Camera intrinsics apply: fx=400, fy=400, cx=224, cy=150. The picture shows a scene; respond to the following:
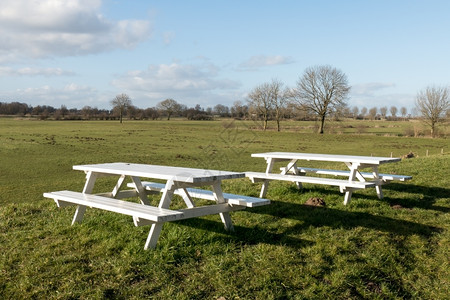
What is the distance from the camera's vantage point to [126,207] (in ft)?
15.5

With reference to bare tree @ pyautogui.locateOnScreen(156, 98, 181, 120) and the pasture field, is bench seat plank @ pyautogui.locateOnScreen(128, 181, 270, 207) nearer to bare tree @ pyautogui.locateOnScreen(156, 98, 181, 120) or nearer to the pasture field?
the pasture field

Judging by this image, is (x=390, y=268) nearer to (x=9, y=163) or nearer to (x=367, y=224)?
(x=367, y=224)

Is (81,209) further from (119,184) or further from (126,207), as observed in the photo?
(126,207)

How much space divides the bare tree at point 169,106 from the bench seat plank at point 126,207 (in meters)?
84.0

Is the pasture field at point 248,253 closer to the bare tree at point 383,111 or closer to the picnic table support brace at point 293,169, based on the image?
the picnic table support brace at point 293,169

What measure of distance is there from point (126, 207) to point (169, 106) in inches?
3559

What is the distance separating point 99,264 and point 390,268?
318 cm

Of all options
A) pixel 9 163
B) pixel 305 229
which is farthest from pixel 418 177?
pixel 9 163

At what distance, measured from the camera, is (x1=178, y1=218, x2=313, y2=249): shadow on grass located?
16.3 ft

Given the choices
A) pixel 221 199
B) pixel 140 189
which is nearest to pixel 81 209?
pixel 140 189

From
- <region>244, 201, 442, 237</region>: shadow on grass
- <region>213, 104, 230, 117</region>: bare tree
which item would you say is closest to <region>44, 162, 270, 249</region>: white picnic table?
<region>244, 201, 442, 237</region>: shadow on grass

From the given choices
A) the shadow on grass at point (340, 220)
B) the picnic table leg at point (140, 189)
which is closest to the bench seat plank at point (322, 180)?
the shadow on grass at point (340, 220)

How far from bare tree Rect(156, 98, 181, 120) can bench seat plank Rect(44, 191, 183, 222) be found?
8404 centimetres

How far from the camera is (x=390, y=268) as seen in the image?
442 centimetres
